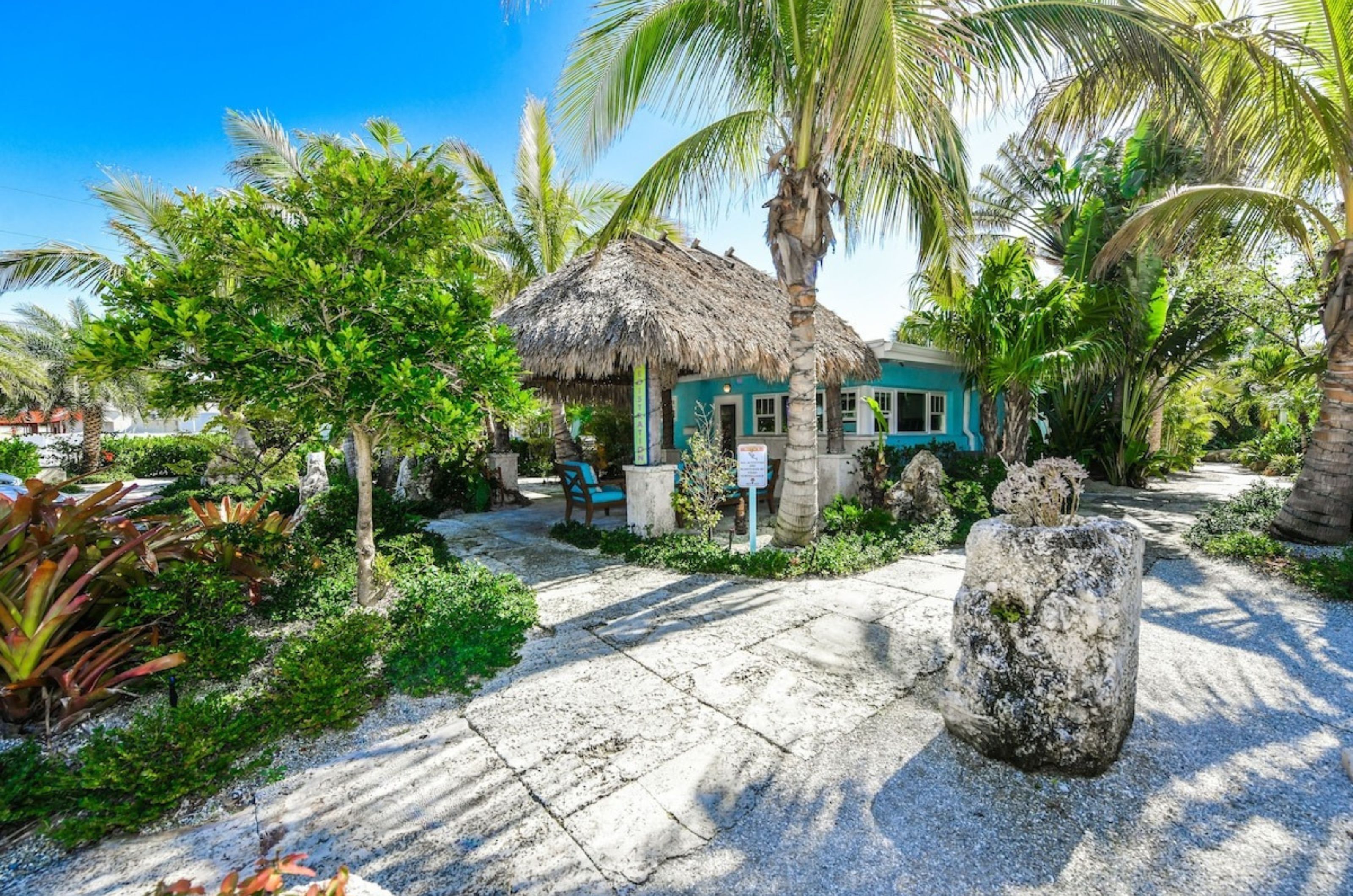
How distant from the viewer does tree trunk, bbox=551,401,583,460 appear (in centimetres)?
1084

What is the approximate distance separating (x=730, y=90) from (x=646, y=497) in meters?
5.10

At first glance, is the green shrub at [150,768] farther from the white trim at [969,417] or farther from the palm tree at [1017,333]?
the white trim at [969,417]

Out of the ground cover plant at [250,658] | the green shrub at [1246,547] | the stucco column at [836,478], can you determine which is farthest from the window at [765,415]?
the ground cover plant at [250,658]

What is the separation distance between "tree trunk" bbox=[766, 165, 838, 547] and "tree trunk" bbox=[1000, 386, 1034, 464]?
15.0 feet

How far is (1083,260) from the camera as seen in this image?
10.5 meters

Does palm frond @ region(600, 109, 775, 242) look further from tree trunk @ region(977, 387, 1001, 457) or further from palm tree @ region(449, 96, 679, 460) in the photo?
tree trunk @ region(977, 387, 1001, 457)

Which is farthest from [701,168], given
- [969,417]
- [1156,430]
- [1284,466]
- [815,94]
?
[1284,466]

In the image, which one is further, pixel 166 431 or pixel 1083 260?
pixel 166 431

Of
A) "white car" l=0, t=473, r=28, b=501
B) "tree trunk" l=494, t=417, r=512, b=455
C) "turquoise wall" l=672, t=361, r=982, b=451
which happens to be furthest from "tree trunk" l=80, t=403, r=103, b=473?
"turquoise wall" l=672, t=361, r=982, b=451

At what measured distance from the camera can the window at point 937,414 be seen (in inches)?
499

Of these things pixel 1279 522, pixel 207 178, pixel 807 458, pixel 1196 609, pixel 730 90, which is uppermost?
pixel 207 178

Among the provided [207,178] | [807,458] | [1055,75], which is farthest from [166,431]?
[1055,75]

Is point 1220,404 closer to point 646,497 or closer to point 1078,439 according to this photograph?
point 1078,439

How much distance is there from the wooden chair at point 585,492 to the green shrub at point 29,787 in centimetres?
547
